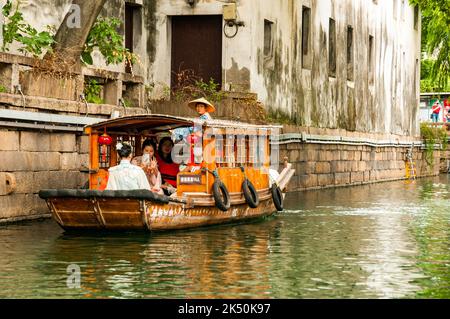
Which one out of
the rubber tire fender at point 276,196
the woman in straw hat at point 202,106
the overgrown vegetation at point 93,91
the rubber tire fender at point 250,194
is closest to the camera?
the woman in straw hat at point 202,106

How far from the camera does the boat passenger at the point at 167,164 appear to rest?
21.2m

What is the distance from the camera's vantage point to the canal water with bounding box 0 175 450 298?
12.5 meters

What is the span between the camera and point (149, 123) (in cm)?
2091

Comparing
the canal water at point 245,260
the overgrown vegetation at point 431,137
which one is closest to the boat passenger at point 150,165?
the canal water at point 245,260

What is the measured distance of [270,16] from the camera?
31.7 m

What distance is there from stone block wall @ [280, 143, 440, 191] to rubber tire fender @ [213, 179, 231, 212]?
38.8ft

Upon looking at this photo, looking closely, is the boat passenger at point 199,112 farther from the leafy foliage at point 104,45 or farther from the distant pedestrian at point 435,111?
the distant pedestrian at point 435,111

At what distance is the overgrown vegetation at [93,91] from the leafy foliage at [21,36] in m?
1.14

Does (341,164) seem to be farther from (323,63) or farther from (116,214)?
(116,214)

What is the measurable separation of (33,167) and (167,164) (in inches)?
87.4

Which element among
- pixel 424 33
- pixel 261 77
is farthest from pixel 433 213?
pixel 424 33

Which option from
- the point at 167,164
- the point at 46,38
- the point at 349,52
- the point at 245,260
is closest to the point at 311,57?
the point at 349,52

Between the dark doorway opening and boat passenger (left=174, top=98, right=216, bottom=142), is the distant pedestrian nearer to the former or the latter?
the dark doorway opening
